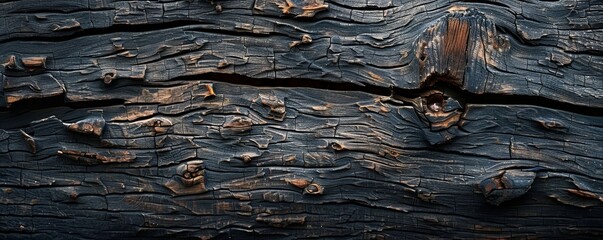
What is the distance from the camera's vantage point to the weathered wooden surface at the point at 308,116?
2.16 m

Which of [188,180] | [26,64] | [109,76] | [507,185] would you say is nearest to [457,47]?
[507,185]

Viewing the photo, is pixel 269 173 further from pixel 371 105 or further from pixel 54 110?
pixel 54 110

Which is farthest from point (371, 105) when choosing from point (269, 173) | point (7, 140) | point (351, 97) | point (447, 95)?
point (7, 140)

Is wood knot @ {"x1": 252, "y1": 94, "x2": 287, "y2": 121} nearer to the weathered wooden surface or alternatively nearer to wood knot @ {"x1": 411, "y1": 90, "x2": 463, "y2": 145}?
the weathered wooden surface

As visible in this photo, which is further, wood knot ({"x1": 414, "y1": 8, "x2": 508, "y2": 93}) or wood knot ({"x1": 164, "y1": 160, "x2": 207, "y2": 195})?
wood knot ({"x1": 164, "y1": 160, "x2": 207, "y2": 195})

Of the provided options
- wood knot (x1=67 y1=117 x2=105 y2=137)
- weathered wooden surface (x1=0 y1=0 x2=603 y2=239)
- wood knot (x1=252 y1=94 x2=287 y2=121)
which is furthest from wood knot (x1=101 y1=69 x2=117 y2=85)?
wood knot (x1=252 y1=94 x2=287 y2=121)

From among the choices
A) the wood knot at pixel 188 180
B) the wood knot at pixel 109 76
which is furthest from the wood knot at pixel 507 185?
the wood knot at pixel 109 76

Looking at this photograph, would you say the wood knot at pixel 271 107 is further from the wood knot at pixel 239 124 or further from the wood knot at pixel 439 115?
the wood knot at pixel 439 115

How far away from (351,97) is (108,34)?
85 centimetres

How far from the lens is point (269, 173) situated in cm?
222

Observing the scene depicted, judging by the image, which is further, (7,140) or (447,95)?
(7,140)

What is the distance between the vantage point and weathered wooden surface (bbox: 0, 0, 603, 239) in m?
2.16

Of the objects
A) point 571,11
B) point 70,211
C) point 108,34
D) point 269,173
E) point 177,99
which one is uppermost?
point 571,11

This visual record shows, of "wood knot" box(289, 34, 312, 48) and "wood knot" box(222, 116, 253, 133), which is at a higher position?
"wood knot" box(289, 34, 312, 48)
